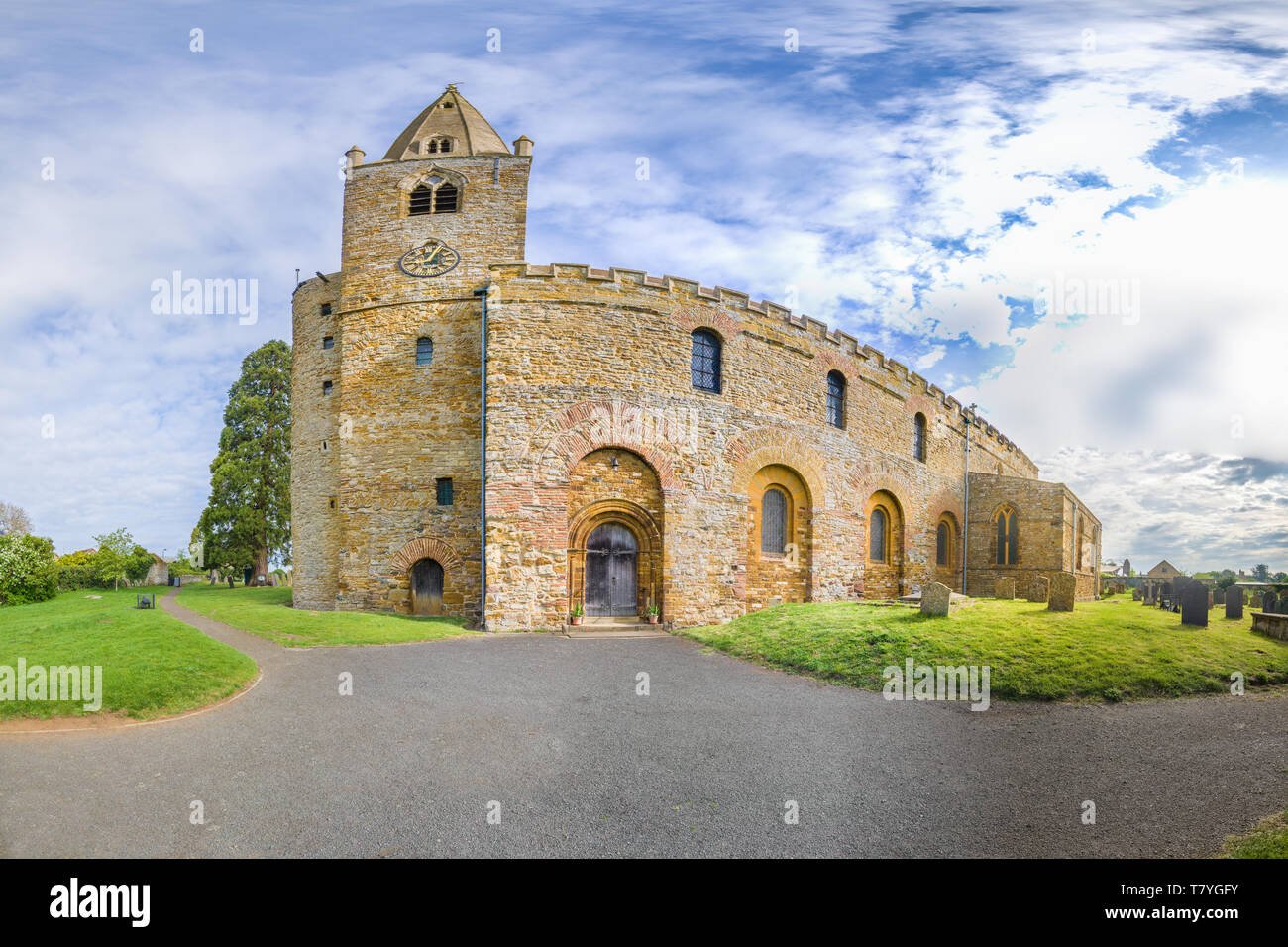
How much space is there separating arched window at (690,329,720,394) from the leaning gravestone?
8.50m

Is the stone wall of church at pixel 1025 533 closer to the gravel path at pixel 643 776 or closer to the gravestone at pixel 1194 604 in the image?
the gravestone at pixel 1194 604

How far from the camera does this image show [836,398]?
22.6 meters

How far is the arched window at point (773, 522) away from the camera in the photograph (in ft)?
65.7

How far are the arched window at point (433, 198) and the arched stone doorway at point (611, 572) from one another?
13.8m

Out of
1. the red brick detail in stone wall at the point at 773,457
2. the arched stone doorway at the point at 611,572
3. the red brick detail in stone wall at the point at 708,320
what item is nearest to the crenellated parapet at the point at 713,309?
the red brick detail in stone wall at the point at 708,320

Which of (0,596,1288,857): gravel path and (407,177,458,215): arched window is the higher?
(407,177,458,215): arched window

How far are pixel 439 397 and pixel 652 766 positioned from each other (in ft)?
54.6

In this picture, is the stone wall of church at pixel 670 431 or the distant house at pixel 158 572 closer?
the stone wall of church at pixel 670 431

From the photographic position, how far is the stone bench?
39.9ft

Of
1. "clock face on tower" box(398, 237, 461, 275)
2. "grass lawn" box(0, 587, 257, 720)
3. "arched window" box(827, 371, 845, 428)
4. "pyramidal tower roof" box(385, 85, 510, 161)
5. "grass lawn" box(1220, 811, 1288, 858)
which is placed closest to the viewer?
"grass lawn" box(1220, 811, 1288, 858)

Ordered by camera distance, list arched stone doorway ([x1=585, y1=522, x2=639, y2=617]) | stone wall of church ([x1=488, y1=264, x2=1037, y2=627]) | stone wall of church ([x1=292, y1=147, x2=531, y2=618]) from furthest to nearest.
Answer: stone wall of church ([x1=292, y1=147, x2=531, y2=618]) → arched stone doorway ([x1=585, y1=522, x2=639, y2=617]) → stone wall of church ([x1=488, y1=264, x2=1037, y2=627])

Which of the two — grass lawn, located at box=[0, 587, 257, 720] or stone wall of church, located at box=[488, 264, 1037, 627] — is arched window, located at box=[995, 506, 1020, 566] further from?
grass lawn, located at box=[0, 587, 257, 720]

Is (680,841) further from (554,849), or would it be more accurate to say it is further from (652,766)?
→ (652,766)

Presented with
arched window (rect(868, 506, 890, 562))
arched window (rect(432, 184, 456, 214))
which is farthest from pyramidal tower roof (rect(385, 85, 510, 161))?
arched window (rect(868, 506, 890, 562))
